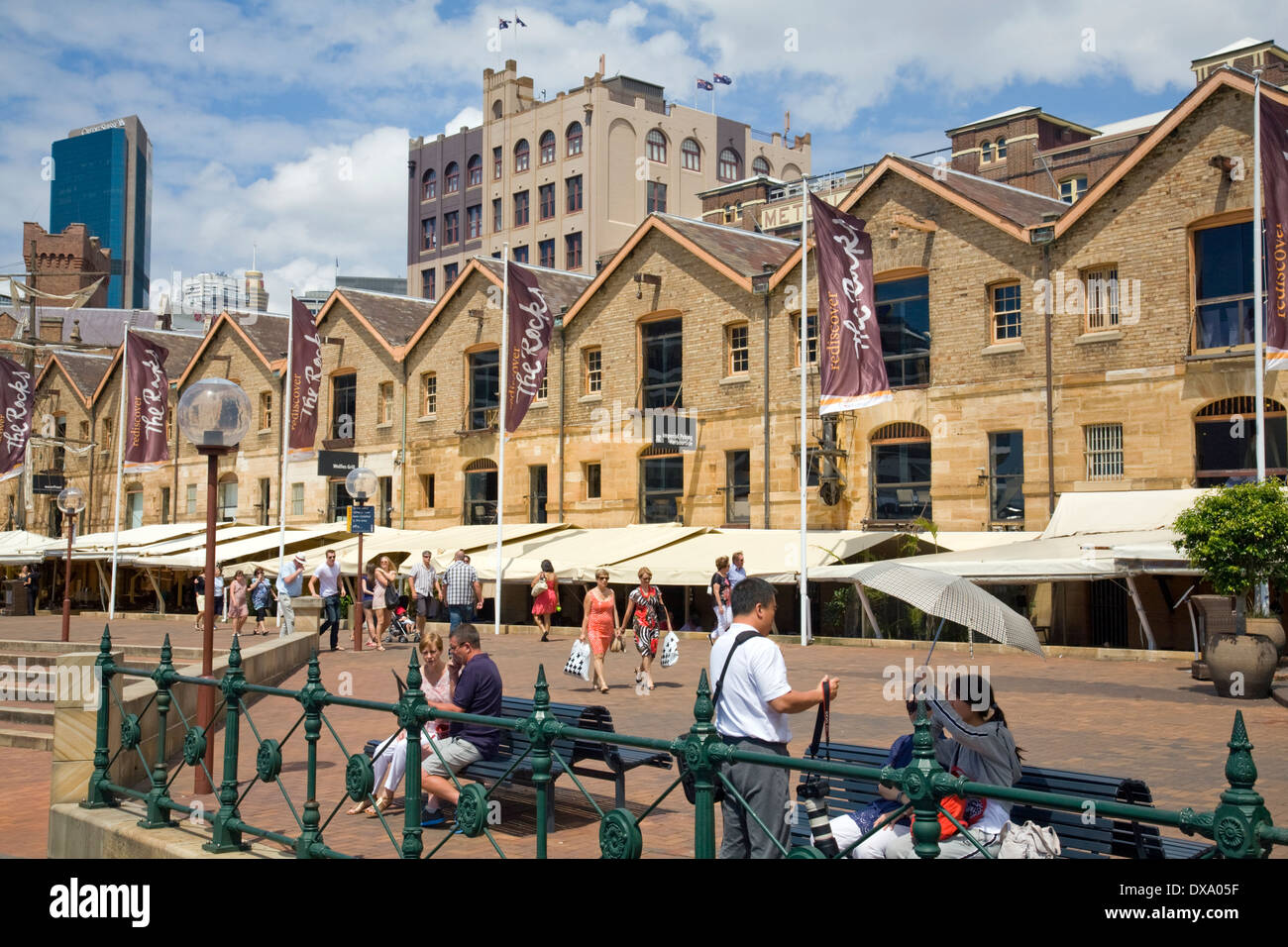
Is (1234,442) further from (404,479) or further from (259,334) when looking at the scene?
(259,334)

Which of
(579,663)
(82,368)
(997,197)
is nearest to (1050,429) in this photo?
(997,197)

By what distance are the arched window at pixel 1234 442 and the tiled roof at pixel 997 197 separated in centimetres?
593

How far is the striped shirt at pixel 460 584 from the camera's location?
→ 73.8 ft

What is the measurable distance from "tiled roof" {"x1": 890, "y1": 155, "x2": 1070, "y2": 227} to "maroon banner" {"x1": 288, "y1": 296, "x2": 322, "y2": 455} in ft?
58.2

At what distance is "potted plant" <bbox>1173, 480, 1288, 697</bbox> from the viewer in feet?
50.8

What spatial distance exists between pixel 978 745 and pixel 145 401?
37990 millimetres

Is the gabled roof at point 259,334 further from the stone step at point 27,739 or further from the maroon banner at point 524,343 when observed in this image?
the stone step at point 27,739

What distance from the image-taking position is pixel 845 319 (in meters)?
25.8

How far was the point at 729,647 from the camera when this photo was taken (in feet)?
20.8

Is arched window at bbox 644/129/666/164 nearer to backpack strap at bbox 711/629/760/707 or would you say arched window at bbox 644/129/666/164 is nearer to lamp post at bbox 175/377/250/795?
lamp post at bbox 175/377/250/795

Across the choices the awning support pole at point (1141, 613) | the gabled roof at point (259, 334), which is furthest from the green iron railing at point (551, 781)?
the gabled roof at point (259, 334)

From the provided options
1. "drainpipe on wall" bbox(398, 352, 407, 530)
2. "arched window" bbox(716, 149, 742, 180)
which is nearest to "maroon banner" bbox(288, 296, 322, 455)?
"drainpipe on wall" bbox(398, 352, 407, 530)
